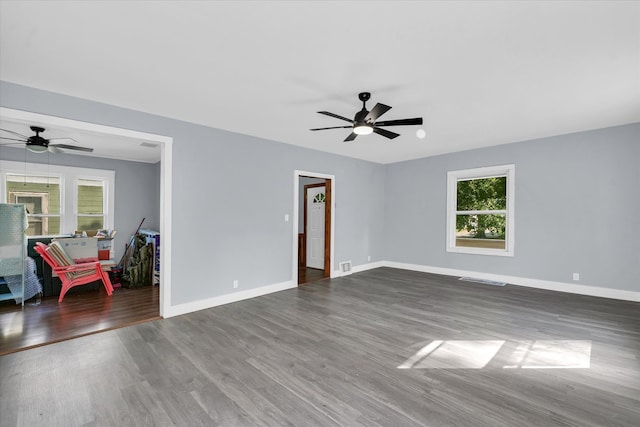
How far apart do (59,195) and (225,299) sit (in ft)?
15.0

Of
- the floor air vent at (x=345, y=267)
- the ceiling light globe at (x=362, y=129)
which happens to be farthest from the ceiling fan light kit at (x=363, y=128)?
the floor air vent at (x=345, y=267)

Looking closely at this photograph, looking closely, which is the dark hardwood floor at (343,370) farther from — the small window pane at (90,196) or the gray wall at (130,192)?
the small window pane at (90,196)

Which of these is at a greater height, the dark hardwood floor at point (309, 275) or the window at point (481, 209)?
the window at point (481, 209)

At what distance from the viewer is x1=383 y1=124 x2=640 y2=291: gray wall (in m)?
4.45

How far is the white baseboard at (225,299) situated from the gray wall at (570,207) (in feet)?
11.9

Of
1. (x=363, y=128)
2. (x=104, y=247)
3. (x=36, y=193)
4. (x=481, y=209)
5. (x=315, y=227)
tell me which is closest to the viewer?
(x=363, y=128)

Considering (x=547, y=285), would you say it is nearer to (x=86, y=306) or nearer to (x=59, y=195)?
(x=86, y=306)

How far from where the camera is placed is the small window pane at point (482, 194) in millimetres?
5871

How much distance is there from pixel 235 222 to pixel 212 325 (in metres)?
1.60

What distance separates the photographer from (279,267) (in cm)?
515

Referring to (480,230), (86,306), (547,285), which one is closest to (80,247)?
(86,306)

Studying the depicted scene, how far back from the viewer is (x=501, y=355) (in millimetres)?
2760

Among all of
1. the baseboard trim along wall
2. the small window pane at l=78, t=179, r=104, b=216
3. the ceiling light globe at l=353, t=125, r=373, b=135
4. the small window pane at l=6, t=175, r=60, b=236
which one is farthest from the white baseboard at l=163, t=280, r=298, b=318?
the small window pane at l=6, t=175, r=60, b=236

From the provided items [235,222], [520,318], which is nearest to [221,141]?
[235,222]
